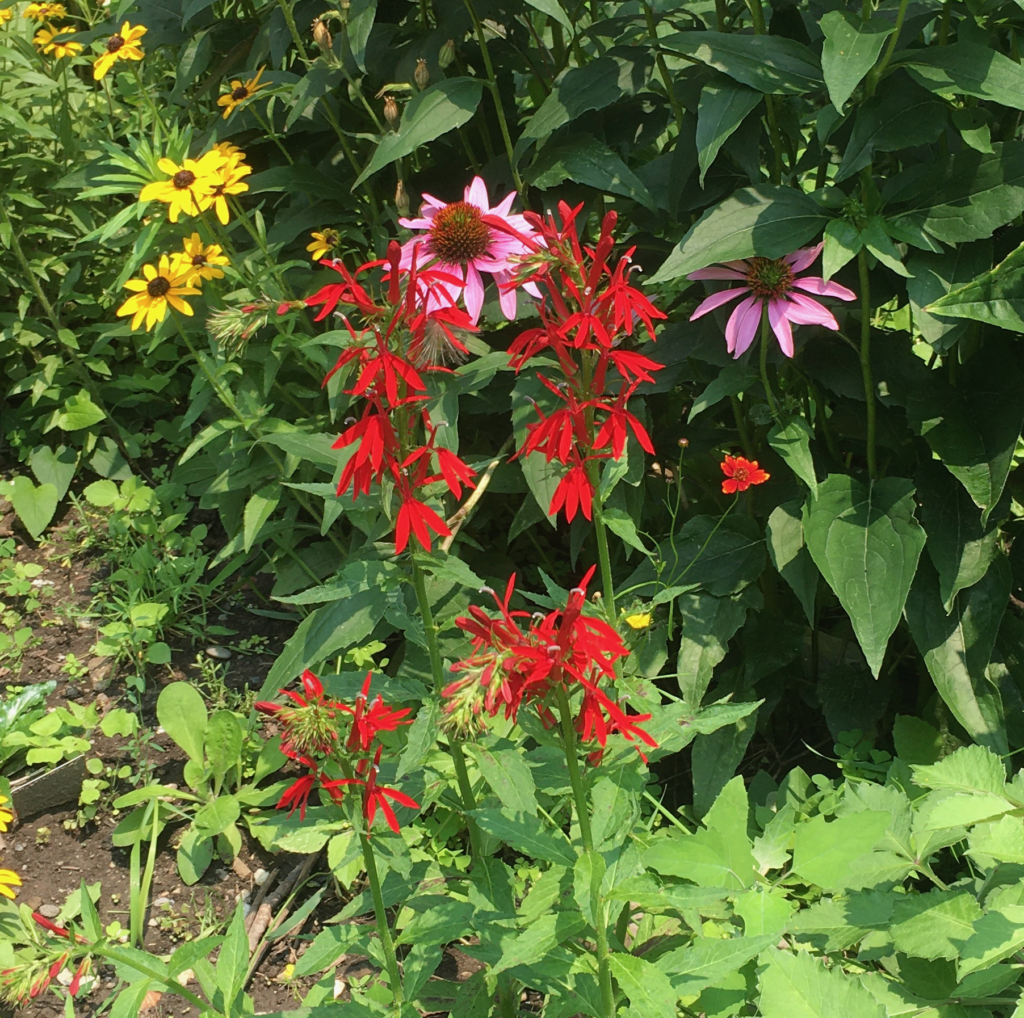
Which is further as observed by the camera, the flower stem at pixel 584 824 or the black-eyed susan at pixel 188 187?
the black-eyed susan at pixel 188 187

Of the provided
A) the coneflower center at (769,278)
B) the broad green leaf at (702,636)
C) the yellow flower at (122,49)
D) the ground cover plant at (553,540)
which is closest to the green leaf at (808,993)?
the ground cover plant at (553,540)

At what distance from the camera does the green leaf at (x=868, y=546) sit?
58.6 inches

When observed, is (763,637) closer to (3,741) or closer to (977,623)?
(977,623)

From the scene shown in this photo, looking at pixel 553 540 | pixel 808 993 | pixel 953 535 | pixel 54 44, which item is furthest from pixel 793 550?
pixel 54 44

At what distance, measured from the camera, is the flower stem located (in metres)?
0.94

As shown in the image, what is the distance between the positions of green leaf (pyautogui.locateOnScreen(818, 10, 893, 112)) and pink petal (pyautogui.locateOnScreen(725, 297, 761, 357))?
1.12 ft

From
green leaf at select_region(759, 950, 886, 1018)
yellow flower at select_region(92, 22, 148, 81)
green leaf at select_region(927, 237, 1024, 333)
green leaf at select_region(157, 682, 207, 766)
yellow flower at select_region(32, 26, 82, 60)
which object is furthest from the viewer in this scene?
yellow flower at select_region(32, 26, 82, 60)

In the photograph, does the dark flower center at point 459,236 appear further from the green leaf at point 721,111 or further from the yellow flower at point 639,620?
the yellow flower at point 639,620

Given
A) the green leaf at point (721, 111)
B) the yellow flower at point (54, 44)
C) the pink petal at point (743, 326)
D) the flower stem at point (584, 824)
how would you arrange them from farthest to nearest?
the yellow flower at point (54, 44) < the pink petal at point (743, 326) < the green leaf at point (721, 111) < the flower stem at point (584, 824)

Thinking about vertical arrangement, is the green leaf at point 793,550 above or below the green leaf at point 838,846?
above

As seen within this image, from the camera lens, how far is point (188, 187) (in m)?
1.93

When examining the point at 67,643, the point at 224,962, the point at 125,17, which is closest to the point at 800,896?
the point at 224,962

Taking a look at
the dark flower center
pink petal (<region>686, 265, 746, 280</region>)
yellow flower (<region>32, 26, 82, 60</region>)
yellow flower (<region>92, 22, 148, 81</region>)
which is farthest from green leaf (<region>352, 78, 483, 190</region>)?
yellow flower (<region>32, 26, 82, 60</region>)

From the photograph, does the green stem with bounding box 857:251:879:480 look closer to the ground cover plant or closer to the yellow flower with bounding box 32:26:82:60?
the ground cover plant
